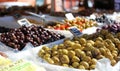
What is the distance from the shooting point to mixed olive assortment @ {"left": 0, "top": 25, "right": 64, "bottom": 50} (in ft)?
7.21

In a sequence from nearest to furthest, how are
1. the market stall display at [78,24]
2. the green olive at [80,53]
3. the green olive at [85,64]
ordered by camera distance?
the green olive at [85,64], the green olive at [80,53], the market stall display at [78,24]

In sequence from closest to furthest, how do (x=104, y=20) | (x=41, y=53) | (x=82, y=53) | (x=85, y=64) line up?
(x=85, y=64) < (x=82, y=53) < (x=41, y=53) < (x=104, y=20)

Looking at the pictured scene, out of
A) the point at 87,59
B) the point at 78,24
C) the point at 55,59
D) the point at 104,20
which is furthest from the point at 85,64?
the point at 104,20

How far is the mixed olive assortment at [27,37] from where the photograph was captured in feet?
7.21

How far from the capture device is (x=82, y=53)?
1697mm

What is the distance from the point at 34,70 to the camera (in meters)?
1.34

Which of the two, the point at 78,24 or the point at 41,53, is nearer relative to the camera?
the point at 41,53

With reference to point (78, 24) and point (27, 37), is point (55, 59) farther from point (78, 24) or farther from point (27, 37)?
point (78, 24)

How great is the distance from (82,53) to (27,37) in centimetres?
74

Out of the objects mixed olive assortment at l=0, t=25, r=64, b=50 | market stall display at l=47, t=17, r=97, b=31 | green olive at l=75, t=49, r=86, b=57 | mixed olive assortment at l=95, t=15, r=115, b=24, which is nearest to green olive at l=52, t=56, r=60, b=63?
green olive at l=75, t=49, r=86, b=57

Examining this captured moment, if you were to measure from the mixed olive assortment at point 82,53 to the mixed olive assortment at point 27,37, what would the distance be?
1.18 ft

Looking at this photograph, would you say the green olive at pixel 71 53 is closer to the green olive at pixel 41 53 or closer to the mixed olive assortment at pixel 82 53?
the mixed olive assortment at pixel 82 53

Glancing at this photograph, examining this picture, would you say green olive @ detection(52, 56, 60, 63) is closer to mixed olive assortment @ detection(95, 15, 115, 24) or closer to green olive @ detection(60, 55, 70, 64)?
green olive @ detection(60, 55, 70, 64)

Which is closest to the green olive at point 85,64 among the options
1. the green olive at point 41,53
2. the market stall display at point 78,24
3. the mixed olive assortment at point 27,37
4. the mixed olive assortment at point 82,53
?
the mixed olive assortment at point 82,53
